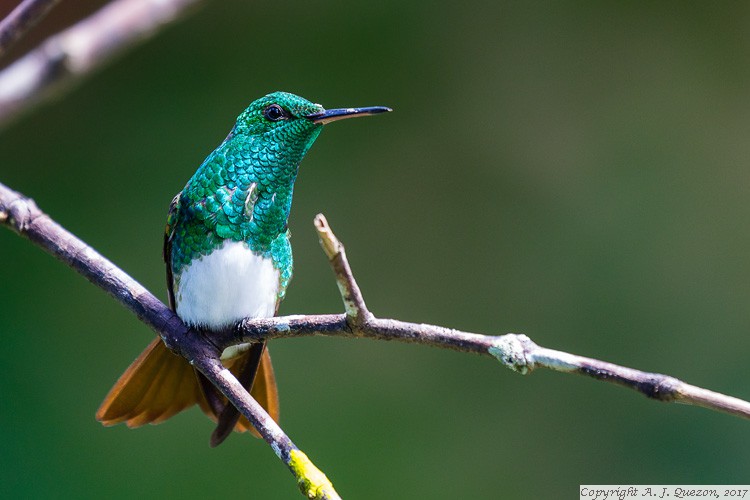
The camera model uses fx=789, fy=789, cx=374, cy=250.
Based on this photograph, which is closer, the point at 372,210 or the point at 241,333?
the point at 241,333

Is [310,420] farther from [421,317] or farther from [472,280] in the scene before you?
[472,280]

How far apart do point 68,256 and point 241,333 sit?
0.30m

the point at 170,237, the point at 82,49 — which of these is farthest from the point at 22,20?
the point at 170,237

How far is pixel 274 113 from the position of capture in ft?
3.90

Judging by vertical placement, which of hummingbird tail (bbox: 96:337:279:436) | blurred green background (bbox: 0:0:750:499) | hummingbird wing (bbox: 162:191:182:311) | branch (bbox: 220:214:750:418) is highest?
blurred green background (bbox: 0:0:750:499)

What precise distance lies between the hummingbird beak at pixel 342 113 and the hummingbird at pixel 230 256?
0.03 meters

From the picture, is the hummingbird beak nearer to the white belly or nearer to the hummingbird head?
the hummingbird head

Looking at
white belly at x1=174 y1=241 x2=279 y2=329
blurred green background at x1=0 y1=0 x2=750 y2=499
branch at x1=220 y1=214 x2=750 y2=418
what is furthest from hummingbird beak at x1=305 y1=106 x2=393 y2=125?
blurred green background at x1=0 y1=0 x2=750 y2=499

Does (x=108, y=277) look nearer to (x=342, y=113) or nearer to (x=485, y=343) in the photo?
(x=342, y=113)

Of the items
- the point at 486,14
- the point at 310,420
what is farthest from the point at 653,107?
the point at 310,420

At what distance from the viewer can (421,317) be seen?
3125mm

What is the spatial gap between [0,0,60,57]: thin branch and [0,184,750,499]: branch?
0.99ft

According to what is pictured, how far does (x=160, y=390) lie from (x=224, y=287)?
0.26 m

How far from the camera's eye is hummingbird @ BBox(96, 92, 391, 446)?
1228 millimetres
